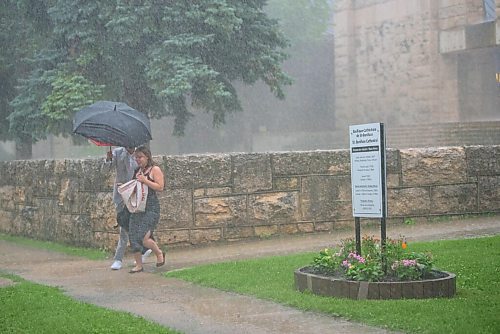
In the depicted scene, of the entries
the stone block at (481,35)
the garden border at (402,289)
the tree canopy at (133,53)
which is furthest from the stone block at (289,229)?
the stone block at (481,35)

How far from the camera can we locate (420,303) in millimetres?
7227

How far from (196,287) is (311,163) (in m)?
4.48

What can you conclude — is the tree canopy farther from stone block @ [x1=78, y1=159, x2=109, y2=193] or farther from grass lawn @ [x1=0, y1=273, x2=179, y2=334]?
grass lawn @ [x1=0, y1=273, x2=179, y2=334]

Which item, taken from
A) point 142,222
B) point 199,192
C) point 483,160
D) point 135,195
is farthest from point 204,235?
point 483,160

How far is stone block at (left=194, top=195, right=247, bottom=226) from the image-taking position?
12695mm

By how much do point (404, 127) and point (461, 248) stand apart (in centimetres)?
2324

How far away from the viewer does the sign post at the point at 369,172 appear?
8016 millimetres

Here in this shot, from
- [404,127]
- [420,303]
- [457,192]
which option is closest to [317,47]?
[404,127]

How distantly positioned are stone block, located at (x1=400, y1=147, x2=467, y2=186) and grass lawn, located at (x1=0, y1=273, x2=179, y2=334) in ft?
21.1

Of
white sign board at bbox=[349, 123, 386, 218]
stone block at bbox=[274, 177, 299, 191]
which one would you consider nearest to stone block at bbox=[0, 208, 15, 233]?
stone block at bbox=[274, 177, 299, 191]

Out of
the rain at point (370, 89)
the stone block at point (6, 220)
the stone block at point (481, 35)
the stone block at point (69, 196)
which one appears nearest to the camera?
the stone block at point (69, 196)

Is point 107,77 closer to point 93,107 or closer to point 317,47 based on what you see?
point 93,107

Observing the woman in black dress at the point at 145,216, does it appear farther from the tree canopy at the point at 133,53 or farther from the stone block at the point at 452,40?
the stone block at the point at 452,40

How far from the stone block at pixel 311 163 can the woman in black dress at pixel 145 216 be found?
9.36 ft
